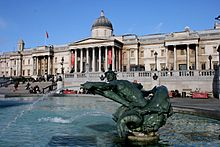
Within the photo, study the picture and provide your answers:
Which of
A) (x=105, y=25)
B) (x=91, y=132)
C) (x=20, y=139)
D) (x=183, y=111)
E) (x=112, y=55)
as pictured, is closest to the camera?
(x=20, y=139)

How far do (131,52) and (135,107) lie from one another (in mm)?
61359

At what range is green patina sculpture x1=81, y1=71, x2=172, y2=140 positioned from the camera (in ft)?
23.7

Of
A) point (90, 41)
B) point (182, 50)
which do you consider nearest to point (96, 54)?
point (90, 41)

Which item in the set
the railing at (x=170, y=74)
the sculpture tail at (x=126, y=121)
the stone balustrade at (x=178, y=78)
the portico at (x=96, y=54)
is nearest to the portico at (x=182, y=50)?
the portico at (x=96, y=54)

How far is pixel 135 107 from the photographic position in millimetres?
7582

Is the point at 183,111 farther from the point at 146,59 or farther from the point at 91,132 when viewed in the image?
the point at 146,59

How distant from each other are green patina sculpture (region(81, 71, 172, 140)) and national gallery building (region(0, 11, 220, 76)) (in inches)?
1709

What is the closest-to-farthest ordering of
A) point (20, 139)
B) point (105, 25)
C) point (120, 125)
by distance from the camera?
point (120, 125), point (20, 139), point (105, 25)

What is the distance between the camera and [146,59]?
2685 inches

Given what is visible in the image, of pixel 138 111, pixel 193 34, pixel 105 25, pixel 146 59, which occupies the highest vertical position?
pixel 105 25

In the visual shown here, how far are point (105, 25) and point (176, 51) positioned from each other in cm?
2410

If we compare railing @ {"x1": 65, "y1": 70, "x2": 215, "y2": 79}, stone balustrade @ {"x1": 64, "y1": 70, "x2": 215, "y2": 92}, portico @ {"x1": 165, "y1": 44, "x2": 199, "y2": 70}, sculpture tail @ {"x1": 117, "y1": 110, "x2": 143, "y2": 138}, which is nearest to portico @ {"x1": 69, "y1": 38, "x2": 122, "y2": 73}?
portico @ {"x1": 165, "y1": 44, "x2": 199, "y2": 70}

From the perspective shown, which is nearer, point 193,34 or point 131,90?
point 131,90

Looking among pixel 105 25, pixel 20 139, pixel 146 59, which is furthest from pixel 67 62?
pixel 20 139
